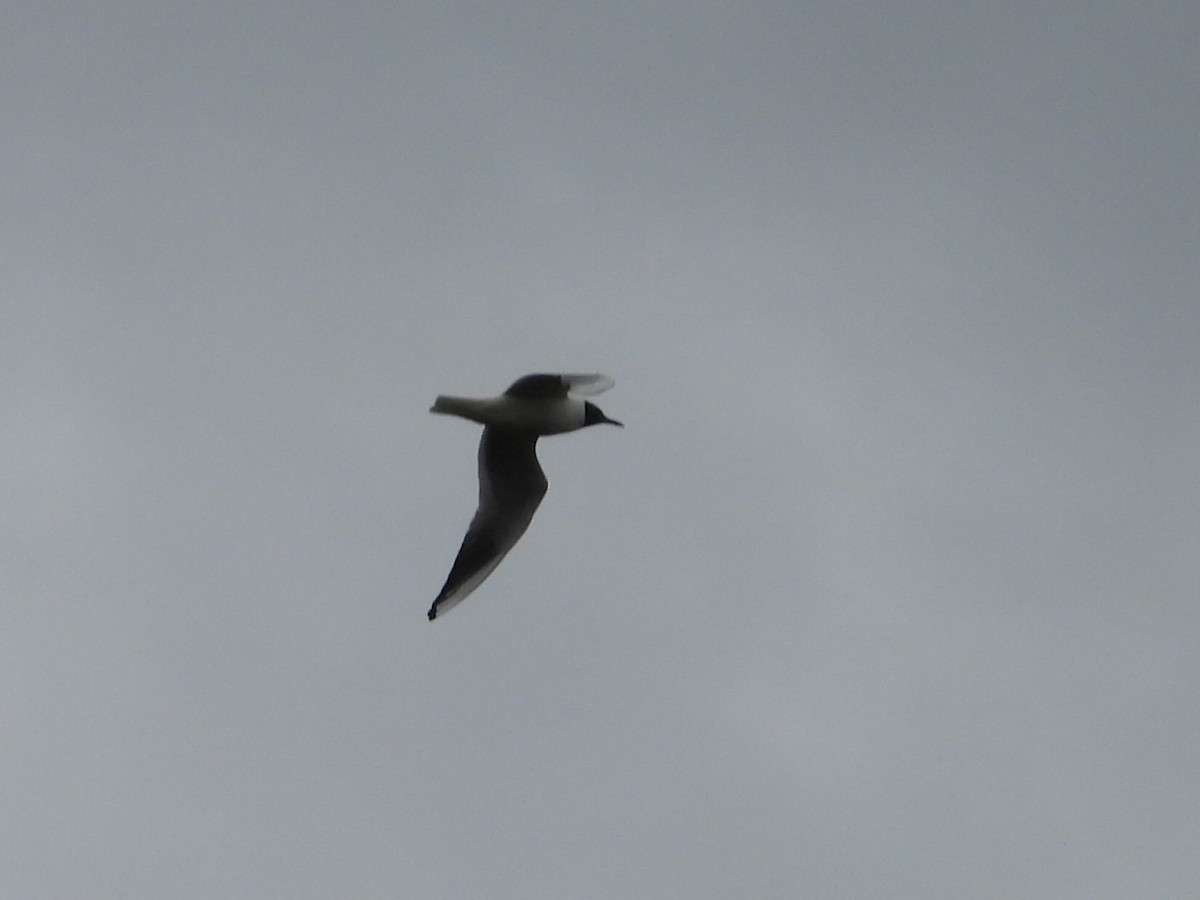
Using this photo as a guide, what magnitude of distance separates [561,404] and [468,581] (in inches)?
51.4

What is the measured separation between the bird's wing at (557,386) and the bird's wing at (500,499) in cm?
48

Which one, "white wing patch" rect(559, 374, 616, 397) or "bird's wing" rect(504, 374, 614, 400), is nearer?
"bird's wing" rect(504, 374, 614, 400)

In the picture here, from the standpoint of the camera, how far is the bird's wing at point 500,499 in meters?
10.5

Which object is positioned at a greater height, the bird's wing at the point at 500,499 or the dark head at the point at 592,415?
the dark head at the point at 592,415

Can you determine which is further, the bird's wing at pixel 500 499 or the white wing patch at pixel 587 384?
the bird's wing at pixel 500 499

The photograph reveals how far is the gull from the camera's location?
10078 mm

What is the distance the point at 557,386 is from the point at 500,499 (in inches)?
40.1

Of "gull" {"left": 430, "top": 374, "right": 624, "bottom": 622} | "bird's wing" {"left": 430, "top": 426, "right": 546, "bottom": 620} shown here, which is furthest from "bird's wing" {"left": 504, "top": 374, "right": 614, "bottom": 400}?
"bird's wing" {"left": 430, "top": 426, "right": 546, "bottom": 620}

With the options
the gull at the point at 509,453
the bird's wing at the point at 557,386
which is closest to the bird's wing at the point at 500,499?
the gull at the point at 509,453

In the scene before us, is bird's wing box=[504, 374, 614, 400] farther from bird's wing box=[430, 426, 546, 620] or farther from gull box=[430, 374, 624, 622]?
bird's wing box=[430, 426, 546, 620]

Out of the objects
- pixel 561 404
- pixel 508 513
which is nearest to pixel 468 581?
pixel 508 513

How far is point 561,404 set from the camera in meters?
10.4

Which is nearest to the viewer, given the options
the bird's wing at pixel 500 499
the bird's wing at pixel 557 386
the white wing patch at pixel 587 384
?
the bird's wing at pixel 557 386

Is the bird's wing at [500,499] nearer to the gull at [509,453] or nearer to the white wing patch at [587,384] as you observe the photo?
the gull at [509,453]
